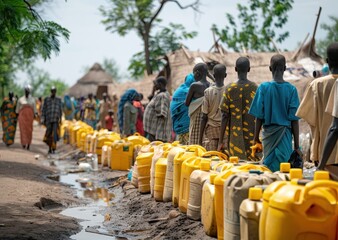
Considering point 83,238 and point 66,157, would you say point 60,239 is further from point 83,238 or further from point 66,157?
point 66,157

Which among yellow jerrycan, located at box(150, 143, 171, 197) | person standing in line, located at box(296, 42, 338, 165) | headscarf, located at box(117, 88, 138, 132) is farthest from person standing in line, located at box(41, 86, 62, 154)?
person standing in line, located at box(296, 42, 338, 165)

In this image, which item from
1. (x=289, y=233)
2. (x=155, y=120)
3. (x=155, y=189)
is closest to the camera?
(x=289, y=233)

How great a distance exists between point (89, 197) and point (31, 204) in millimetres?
2145

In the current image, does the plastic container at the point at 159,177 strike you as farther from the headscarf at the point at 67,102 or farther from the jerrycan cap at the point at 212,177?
the headscarf at the point at 67,102

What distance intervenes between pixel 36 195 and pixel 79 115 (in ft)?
77.1

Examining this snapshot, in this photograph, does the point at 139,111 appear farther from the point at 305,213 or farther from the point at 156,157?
the point at 305,213

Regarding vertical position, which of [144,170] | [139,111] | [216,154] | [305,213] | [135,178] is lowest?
[135,178]

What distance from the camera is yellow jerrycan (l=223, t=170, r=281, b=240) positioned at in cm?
511

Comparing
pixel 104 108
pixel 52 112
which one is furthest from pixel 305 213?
pixel 104 108

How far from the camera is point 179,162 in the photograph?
7.37 meters

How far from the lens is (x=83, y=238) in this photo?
702cm

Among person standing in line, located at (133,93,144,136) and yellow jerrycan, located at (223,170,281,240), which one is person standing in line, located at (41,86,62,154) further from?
yellow jerrycan, located at (223,170,281,240)

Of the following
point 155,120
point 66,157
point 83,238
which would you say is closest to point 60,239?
point 83,238

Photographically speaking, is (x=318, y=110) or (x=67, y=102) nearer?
(x=318, y=110)
